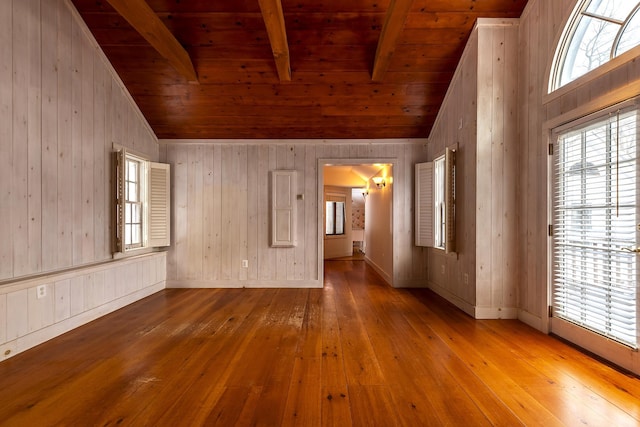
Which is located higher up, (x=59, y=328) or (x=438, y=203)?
(x=438, y=203)

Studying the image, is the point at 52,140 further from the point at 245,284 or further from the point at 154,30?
the point at 245,284

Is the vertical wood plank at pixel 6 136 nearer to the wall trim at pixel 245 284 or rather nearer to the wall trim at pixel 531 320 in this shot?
the wall trim at pixel 245 284

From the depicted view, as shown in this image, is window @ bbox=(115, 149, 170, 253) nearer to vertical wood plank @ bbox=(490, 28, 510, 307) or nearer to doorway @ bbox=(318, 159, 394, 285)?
doorway @ bbox=(318, 159, 394, 285)

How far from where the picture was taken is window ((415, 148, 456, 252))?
398cm

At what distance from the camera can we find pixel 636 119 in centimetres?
221

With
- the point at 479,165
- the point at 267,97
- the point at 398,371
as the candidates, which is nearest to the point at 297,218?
the point at 267,97

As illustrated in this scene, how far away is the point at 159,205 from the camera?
4.81m

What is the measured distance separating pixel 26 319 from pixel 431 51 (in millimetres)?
4994

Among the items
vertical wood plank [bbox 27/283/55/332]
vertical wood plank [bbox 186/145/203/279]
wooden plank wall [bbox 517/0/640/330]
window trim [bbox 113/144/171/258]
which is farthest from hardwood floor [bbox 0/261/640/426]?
vertical wood plank [bbox 186/145/203/279]

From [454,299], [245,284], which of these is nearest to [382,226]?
[454,299]

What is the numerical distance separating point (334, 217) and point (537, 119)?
631 centimetres

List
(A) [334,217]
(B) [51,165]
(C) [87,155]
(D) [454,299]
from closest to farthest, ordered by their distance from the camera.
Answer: (B) [51,165] < (C) [87,155] < (D) [454,299] < (A) [334,217]

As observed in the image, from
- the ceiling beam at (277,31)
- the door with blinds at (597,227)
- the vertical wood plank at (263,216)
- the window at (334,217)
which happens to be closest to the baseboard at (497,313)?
the door with blinds at (597,227)

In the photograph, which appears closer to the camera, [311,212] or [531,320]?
[531,320]
